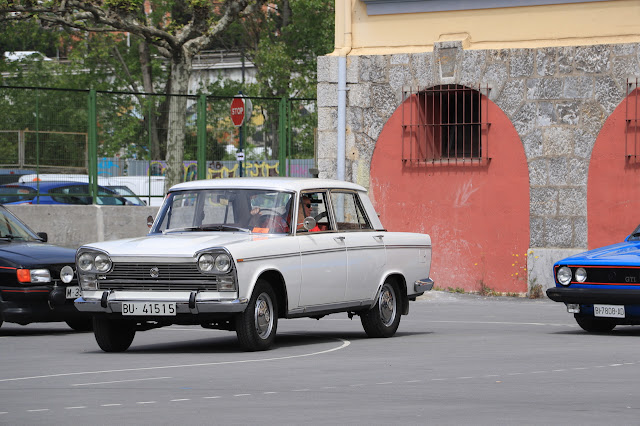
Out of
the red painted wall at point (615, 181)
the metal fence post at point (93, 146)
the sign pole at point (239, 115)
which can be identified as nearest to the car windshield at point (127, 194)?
the metal fence post at point (93, 146)

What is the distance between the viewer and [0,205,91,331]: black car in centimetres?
1378

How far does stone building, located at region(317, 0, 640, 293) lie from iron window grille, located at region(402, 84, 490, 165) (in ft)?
0.08

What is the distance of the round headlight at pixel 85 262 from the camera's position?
11.8 metres

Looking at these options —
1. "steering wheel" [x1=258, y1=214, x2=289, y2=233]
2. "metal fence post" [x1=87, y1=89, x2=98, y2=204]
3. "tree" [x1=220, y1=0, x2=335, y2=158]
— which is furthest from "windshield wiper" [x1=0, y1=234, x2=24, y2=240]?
"tree" [x1=220, y1=0, x2=335, y2=158]

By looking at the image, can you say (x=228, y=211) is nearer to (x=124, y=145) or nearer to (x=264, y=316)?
(x=264, y=316)

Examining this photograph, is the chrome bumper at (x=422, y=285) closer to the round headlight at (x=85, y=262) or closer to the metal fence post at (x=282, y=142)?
the round headlight at (x=85, y=262)

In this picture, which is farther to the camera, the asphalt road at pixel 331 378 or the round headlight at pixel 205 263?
the round headlight at pixel 205 263

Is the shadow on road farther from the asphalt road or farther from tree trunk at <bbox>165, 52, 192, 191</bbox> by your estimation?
tree trunk at <bbox>165, 52, 192, 191</bbox>

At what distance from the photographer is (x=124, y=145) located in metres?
24.8

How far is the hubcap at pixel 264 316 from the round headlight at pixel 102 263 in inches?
57.5

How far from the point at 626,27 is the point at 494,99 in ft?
8.11

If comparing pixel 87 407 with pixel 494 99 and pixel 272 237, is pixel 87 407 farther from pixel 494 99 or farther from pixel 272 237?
pixel 494 99

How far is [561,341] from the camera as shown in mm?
12891

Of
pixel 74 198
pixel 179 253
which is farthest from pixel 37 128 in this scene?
pixel 179 253
